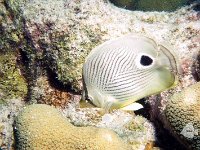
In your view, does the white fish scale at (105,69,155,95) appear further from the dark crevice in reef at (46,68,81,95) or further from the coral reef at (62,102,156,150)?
the dark crevice in reef at (46,68,81,95)

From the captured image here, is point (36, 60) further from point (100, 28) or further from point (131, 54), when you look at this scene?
point (131, 54)

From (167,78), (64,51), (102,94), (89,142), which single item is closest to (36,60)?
(64,51)

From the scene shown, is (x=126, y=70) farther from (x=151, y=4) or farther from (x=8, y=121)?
(x=151, y=4)

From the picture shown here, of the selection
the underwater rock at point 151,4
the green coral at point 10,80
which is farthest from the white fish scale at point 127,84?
the underwater rock at point 151,4

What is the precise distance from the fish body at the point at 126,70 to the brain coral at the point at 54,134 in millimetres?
799

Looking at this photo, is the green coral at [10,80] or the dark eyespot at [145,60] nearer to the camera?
the dark eyespot at [145,60]

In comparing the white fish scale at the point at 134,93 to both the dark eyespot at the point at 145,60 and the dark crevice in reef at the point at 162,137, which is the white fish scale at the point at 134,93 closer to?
the dark eyespot at the point at 145,60

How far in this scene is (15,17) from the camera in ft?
13.1

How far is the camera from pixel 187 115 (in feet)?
9.30

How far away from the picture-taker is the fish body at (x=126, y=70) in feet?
6.63

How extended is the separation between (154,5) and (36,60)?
7.22ft

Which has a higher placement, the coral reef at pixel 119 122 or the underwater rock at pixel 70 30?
the underwater rock at pixel 70 30

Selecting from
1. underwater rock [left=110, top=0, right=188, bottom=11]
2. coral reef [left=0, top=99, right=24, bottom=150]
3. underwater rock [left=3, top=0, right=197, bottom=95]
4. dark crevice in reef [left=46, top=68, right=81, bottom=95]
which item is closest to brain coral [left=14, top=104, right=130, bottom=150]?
dark crevice in reef [left=46, top=68, right=81, bottom=95]

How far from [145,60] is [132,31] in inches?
66.6
